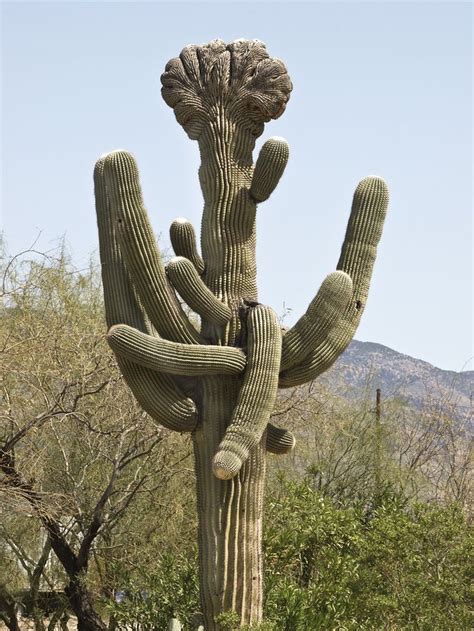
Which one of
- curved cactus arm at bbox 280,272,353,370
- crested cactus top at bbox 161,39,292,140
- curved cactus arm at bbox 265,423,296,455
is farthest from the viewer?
curved cactus arm at bbox 265,423,296,455

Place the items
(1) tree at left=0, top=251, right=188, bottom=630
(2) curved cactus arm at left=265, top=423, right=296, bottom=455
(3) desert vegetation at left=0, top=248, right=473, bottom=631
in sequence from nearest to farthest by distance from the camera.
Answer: (2) curved cactus arm at left=265, top=423, right=296, bottom=455 → (3) desert vegetation at left=0, top=248, right=473, bottom=631 → (1) tree at left=0, top=251, right=188, bottom=630

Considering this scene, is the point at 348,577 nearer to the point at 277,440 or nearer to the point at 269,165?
the point at 277,440

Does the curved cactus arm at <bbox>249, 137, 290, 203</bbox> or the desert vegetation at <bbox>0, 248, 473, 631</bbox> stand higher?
the curved cactus arm at <bbox>249, 137, 290, 203</bbox>

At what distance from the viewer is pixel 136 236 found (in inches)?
309

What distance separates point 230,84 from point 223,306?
1.65m

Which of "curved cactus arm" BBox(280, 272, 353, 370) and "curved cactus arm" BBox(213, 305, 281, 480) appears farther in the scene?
"curved cactus arm" BBox(280, 272, 353, 370)

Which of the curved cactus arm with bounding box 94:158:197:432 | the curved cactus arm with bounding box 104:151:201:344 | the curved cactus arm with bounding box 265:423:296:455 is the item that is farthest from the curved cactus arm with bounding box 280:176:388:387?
the curved cactus arm with bounding box 104:151:201:344

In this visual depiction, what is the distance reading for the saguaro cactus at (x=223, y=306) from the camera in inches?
309

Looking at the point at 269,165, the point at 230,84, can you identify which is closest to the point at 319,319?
the point at 269,165

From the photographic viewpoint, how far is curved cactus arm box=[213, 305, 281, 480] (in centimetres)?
768

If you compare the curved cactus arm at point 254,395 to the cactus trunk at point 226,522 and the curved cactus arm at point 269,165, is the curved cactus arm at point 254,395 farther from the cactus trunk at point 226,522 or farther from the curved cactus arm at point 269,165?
the curved cactus arm at point 269,165

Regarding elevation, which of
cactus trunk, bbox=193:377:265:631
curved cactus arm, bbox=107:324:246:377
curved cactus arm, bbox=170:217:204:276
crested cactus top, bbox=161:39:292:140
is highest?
crested cactus top, bbox=161:39:292:140

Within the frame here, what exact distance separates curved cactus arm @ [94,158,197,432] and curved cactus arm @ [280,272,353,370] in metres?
0.80

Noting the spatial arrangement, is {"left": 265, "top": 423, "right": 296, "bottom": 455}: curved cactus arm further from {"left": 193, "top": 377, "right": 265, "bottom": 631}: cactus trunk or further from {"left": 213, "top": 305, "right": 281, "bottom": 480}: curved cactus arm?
{"left": 213, "top": 305, "right": 281, "bottom": 480}: curved cactus arm
